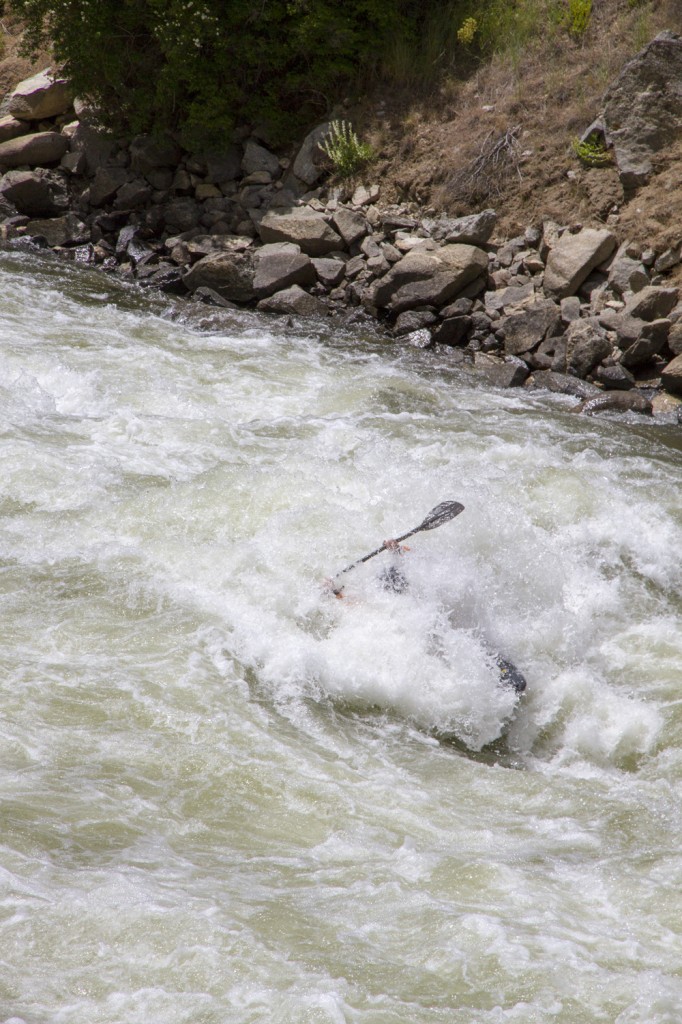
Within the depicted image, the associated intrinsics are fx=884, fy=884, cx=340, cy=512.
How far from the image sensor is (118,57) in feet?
41.6

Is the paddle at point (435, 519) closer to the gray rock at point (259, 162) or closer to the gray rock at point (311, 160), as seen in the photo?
the gray rock at point (311, 160)

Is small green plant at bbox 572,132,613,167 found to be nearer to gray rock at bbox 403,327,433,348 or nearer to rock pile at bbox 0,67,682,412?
rock pile at bbox 0,67,682,412

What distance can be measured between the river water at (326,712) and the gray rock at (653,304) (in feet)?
6.38

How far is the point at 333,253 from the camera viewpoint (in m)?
10.8

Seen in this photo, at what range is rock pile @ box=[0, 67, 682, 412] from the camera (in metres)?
8.69

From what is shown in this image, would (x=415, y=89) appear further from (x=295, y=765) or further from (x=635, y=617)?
(x=295, y=765)

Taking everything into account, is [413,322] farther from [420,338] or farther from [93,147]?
[93,147]

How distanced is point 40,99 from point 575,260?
9.08 meters

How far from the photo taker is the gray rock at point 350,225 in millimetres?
10781

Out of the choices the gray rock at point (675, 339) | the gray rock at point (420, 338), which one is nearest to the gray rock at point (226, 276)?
the gray rock at point (420, 338)

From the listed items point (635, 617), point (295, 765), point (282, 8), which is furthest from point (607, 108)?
point (295, 765)

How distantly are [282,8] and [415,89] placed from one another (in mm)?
2160

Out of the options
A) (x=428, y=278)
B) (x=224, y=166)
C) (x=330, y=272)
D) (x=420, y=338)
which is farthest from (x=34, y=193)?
(x=420, y=338)

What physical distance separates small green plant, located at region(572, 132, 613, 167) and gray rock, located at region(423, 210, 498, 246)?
1275 millimetres
